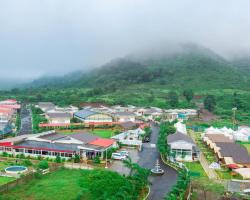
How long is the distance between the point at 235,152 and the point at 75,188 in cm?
2184

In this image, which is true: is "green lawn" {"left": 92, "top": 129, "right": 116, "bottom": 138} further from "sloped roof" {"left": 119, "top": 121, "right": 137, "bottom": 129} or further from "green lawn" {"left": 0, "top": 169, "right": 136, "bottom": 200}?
"green lawn" {"left": 0, "top": 169, "right": 136, "bottom": 200}

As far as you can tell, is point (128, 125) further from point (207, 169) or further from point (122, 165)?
point (207, 169)

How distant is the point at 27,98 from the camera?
114500mm

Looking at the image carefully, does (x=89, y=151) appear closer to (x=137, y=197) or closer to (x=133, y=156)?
(x=133, y=156)

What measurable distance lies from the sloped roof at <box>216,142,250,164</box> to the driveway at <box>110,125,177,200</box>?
8.12 metres

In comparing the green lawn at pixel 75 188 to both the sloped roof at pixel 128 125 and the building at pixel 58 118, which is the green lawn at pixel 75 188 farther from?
the building at pixel 58 118

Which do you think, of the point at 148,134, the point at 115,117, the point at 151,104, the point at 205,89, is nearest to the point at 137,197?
the point at 148,134

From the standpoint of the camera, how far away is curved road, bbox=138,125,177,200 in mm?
27884

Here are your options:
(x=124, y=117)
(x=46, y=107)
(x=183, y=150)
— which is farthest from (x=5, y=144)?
(x=46, y=107)

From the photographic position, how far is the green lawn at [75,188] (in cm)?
2400

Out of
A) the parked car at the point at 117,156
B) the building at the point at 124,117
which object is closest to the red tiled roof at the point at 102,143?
the parked car at the point at 117,156

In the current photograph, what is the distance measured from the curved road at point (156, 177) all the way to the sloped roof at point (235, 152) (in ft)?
26.6

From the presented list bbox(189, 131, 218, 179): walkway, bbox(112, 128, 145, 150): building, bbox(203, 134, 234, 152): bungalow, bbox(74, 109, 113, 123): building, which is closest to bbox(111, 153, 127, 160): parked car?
bbox(112, 128, 145, 150): building

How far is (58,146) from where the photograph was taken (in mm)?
40969
